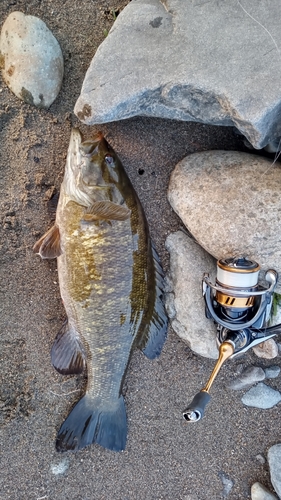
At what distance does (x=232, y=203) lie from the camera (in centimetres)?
268

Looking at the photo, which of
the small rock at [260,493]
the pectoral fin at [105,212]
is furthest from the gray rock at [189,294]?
the small rock at [260,493]

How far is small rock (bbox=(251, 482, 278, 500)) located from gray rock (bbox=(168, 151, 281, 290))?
4.87ft

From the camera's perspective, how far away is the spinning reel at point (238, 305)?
247 centimetres

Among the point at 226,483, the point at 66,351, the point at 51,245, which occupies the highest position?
the point at 51,245

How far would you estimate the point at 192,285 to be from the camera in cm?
291

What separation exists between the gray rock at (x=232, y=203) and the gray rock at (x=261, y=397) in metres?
0.84

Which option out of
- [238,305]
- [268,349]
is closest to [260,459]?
[268,349]

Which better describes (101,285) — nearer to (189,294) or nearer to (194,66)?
(189,294)

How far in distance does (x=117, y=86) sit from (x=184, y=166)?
26.8 inches

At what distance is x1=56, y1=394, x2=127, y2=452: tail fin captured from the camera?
9.27 feet

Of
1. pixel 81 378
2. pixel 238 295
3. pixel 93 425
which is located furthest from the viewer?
pixel 81 378

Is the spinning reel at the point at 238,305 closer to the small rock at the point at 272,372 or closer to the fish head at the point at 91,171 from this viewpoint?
the small rock at the point at 272,372

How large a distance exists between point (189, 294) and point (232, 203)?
66 centimetres

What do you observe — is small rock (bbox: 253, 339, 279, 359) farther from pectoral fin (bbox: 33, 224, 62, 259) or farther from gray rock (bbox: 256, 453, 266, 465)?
→ pectoral fin (bbox: 33, 224, 62, 259)
